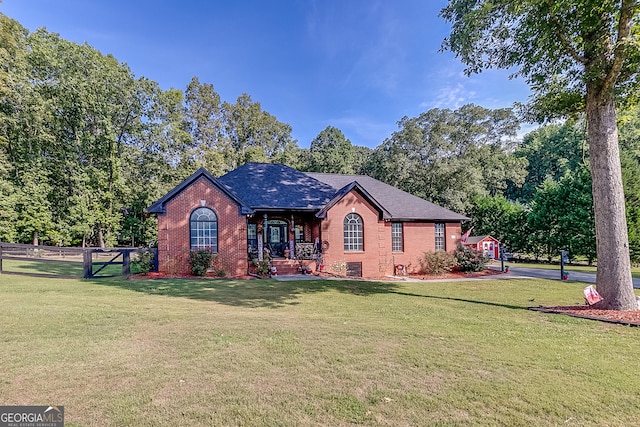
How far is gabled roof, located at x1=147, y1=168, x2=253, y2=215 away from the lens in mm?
15821

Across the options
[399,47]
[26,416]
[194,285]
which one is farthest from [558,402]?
[399,47]

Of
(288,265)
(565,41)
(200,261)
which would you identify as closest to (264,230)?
(288,265)

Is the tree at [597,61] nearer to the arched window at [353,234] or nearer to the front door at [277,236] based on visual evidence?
the arched window at [353,234]

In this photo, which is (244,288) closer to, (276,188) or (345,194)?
(345,194)

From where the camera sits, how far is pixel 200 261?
15.8m

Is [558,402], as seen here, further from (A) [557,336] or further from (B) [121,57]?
(B) [121,57]

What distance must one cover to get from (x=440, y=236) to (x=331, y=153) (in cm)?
2422

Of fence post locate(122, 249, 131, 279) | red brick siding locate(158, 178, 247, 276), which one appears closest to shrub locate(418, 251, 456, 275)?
red brick siding locate(158, 178, 247, 276)

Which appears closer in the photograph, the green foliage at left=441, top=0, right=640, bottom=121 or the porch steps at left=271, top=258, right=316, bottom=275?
the green foliage at left=441, top=0, right=640, bottom=121

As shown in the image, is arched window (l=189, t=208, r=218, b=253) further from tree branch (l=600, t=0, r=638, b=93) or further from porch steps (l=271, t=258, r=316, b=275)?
tree branch (l=600, t=0, r=638, b=93)

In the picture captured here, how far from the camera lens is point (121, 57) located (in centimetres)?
3297

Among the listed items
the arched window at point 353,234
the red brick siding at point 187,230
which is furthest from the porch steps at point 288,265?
the arched window at point 353,234

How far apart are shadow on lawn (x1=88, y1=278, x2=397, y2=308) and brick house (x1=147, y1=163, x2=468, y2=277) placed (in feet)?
8.84

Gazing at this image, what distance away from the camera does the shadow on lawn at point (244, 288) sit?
1045 centimetres
